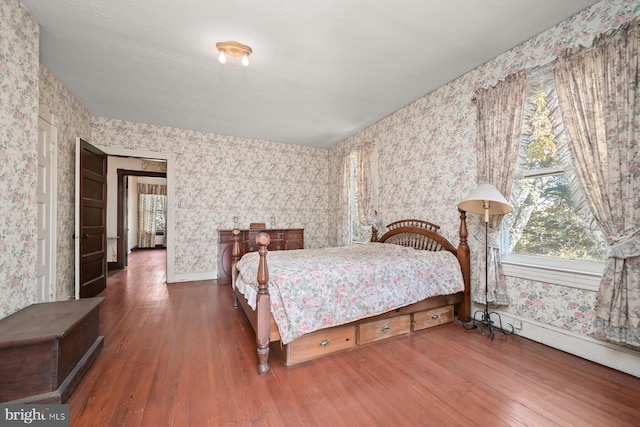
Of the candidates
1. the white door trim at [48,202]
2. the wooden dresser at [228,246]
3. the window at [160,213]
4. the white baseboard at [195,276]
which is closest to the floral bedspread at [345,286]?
the wooden dresser at [228,246]

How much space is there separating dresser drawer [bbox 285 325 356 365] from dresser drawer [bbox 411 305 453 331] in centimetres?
77

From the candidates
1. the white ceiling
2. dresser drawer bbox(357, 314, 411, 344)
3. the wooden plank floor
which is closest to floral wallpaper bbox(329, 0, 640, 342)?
the white ceiling

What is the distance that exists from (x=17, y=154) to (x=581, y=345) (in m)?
4.82

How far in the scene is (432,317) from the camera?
2.81m

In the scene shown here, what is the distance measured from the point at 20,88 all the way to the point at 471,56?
4103 mm

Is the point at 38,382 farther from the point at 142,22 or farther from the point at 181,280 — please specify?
the point at 181,280

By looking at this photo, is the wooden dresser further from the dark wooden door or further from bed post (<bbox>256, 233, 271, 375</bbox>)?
bed post (<bbox>256, 233, 271, 375</bbox>)

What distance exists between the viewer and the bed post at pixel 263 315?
6.47 feet

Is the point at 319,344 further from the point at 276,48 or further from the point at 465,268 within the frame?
the point at 276,48

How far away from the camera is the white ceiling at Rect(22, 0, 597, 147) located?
6.89 ft

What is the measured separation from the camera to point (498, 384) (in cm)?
182

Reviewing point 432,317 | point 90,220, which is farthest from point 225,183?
point 432,317

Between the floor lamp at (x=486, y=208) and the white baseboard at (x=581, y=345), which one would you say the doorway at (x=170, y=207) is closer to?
the floor lamp at (x=486, y=208)

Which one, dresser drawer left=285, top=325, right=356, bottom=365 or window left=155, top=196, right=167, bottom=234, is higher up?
window left=155, top=196, right=167, bottom=234
